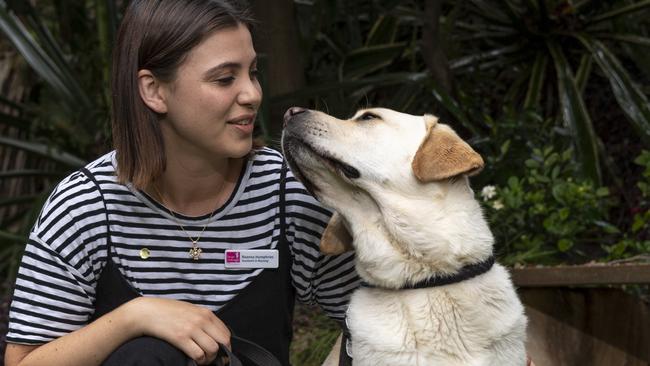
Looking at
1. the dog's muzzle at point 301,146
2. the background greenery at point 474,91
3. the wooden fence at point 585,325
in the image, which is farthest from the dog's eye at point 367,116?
the background greenery at point 474,91

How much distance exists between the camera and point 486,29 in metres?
5.03

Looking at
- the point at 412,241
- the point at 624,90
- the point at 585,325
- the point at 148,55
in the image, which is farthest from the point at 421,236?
the point at 624,90

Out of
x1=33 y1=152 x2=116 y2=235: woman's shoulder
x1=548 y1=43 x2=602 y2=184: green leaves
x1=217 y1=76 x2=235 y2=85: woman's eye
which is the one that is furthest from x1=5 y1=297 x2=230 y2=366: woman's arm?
x1=548 y1=43 x2=602 y2=184: green leaves

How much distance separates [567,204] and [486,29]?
1687 millimetres

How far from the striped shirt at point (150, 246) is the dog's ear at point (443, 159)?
0.35 meters

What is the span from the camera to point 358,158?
2.18 meters

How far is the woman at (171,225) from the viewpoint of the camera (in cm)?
213

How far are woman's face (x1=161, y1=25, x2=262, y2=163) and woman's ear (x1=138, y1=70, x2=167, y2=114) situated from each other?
0.04 ft

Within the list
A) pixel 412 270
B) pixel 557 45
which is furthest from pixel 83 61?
pixel 412 270

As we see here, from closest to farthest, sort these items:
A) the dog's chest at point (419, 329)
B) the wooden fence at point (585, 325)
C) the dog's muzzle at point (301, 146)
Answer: the dog's chest at point (419, 329) → the dog's muzzle at point (301, 146) → the wooden fence at point (585, 325)

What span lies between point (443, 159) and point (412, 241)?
19 cm

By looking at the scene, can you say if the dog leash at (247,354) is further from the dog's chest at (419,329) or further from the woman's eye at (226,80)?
the woman's eye at (226,80)

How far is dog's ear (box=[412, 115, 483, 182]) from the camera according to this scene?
2.08 metres

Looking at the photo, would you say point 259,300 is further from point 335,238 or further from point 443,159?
point 443,159
